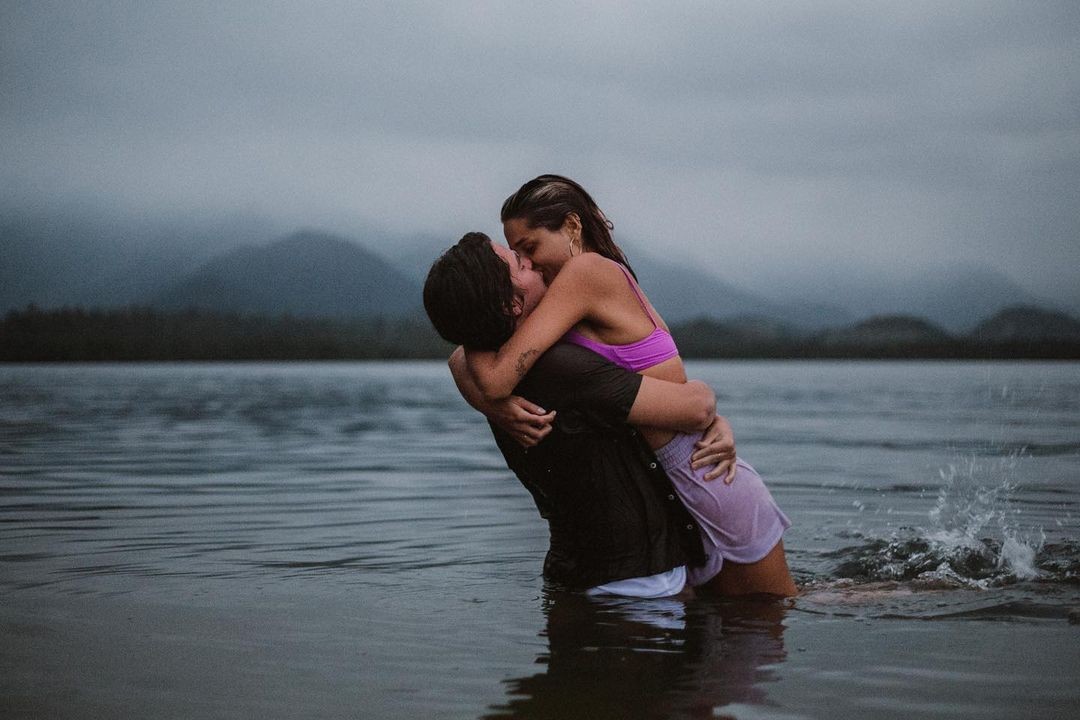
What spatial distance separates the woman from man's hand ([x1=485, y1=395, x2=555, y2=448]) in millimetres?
91

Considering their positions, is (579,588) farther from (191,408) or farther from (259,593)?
(191,408)

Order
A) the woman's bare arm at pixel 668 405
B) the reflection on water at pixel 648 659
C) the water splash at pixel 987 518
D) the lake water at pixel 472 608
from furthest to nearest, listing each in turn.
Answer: the water splash at pixel 987 518
the woman's bare arm at pixel 668 405
the lake water at pixel 472 608
the reflection on water at pixel 648 659

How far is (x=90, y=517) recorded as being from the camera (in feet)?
30.0

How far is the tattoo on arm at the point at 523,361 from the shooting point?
4.70 meters

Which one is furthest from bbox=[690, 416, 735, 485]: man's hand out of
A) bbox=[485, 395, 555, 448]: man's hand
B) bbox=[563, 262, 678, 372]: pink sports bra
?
bbox=[485, 395, 555, 448]: man's hand

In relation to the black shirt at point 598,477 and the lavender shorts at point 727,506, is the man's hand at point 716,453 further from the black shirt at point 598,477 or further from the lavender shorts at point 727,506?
the black shirt at point 598,477

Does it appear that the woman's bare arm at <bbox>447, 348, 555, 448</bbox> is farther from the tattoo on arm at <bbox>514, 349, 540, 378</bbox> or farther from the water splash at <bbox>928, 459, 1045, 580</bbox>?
the water splash at <bbox>928, 459, 1045, 580</bbox>

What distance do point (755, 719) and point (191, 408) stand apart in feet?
91.1

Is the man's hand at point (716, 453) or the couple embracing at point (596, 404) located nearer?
the couple embracing at point (596, 404)

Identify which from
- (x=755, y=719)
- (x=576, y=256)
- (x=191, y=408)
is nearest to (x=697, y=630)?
(x=755, y=719)

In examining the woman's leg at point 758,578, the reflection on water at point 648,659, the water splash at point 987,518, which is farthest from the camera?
the water splash at point 987,518

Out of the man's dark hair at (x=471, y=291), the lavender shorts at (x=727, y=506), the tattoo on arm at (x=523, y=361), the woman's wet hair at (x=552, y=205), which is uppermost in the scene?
the woman's wet hair at (x=552, y=205)

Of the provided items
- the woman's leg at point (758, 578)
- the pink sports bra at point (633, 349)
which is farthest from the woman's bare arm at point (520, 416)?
the woman's leg at point (758, 578)

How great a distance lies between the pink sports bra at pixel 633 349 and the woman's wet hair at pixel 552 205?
287mm
